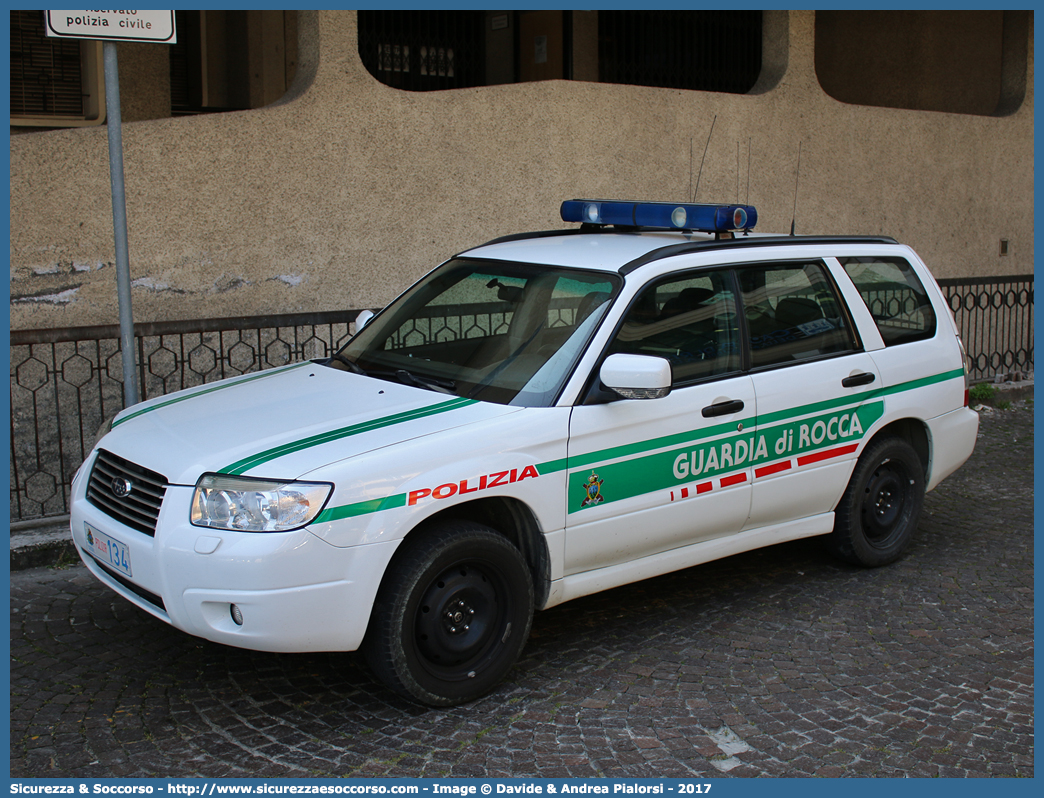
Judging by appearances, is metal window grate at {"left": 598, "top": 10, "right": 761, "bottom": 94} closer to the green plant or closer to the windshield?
the green plant

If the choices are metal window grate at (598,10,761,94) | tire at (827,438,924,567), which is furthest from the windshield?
metal window grate at (598,10,761,94)

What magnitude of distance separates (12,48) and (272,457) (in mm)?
7488

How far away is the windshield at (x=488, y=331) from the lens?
4.39 m

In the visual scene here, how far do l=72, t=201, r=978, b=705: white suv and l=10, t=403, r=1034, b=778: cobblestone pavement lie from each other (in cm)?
33

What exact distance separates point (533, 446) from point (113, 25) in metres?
2.81

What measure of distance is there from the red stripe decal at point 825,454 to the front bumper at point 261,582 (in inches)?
92.4

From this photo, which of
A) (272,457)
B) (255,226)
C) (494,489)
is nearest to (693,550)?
(494,489)

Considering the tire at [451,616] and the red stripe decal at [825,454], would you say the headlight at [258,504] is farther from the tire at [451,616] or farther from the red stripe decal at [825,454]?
the red stripe decal at [825,454]

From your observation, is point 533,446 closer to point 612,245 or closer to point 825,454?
point 612,245

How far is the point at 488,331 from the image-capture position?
4848mm

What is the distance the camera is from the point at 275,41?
34.9 ft

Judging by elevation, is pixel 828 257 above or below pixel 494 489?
above

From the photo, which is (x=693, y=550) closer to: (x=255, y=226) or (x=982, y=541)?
(x=982, y=541)

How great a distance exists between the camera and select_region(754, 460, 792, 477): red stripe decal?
16.1 feet
